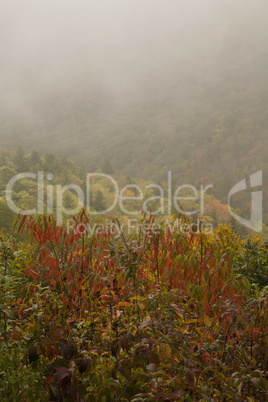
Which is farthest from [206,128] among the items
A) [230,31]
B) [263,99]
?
[230,31]

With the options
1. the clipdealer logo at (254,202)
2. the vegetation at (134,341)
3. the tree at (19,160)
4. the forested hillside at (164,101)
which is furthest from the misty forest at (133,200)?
the forested hillside at (164,101)

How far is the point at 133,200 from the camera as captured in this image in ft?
153

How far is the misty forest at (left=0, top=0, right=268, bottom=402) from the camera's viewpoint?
168 cm

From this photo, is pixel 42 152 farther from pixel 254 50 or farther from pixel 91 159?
pixel 254 50

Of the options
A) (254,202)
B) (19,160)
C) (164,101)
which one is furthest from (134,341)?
(164,101)

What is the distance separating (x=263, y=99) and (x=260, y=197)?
40.9m

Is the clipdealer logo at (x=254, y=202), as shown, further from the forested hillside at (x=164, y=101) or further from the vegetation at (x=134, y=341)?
the vegetation at (x=134, y=341)

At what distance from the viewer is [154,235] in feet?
9.41

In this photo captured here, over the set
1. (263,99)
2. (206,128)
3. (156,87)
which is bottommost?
(206,128)

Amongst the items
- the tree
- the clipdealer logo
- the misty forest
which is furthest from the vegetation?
the clipdealer logo

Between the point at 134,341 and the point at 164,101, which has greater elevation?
the point at 164,101

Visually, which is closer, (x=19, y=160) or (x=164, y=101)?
(x=19, y=160)

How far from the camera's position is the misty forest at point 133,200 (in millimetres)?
1678

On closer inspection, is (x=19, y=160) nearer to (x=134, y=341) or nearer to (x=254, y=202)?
(x=254, y=202)
